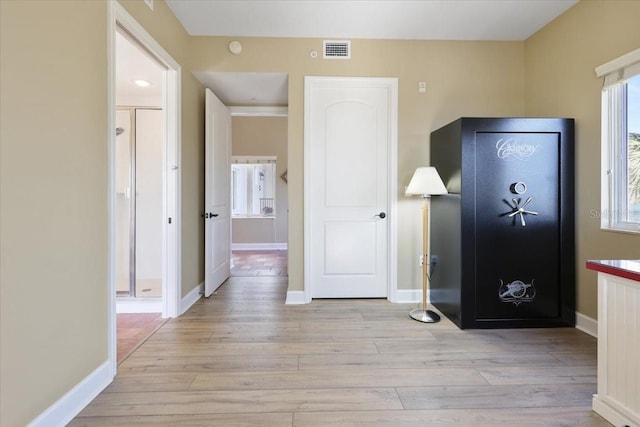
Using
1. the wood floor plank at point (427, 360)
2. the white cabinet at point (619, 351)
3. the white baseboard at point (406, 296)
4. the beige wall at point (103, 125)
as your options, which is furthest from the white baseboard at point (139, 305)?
the white cabinet at point (619, 351)

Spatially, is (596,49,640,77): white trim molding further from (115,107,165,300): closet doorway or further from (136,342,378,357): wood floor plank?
(115,107,165,300): closet doorway

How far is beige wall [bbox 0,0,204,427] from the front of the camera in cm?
133

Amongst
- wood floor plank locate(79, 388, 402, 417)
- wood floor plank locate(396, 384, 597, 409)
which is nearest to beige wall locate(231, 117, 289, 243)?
wood floor plank locate(79, 388, 402, 417)

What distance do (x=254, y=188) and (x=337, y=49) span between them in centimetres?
466

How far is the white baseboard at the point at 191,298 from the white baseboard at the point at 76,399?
118 cm

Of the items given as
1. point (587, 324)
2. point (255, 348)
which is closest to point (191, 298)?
point (255, 348)

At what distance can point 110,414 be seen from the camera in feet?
5.53

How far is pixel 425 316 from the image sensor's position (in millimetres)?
2980

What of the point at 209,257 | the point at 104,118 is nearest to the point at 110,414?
the point at 104,118

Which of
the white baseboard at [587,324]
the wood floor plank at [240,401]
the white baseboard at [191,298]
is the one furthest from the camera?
the white baseboard at [191,298]

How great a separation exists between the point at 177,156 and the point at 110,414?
207 cm

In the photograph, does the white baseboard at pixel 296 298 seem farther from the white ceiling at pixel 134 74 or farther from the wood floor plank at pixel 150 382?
the white ceiling at pixel 134 74

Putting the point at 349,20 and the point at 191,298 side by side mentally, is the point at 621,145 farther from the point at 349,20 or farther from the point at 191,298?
the point at 191,298

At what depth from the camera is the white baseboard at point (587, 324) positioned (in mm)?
2639
